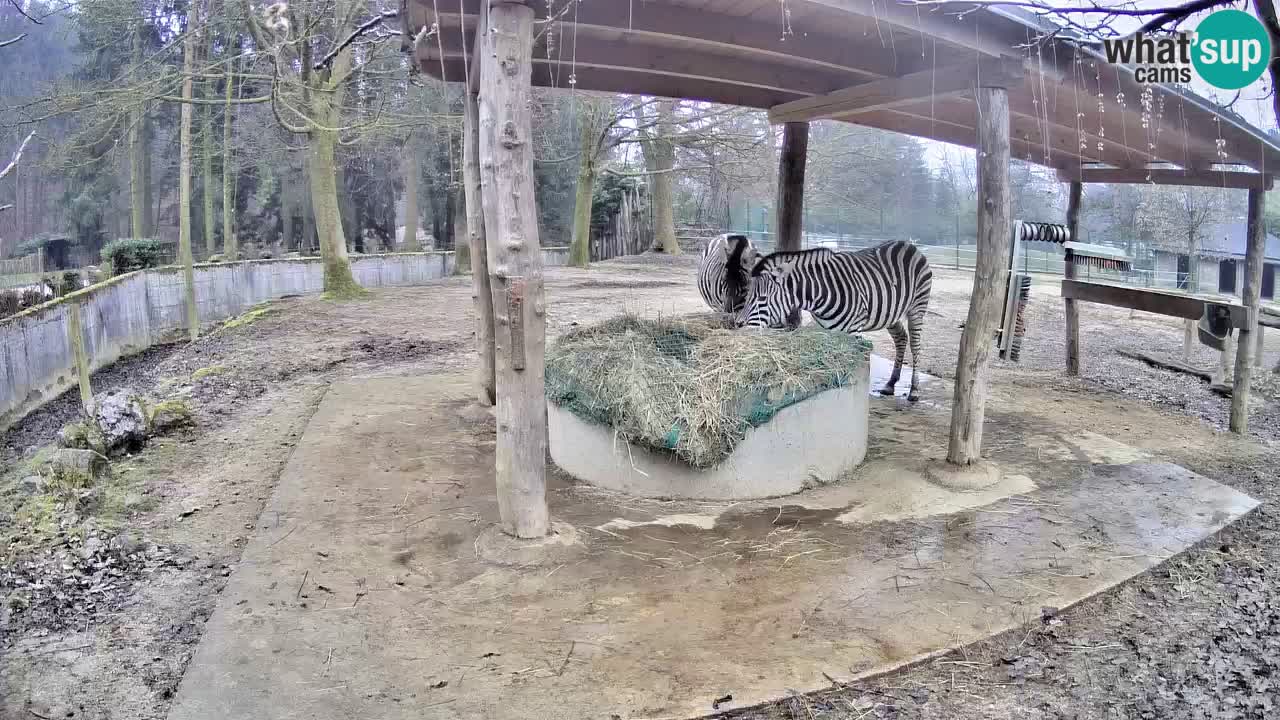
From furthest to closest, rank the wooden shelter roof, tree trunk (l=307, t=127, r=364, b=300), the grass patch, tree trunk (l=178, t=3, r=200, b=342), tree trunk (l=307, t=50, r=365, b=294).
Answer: tree trunk (l=307, t=127, r=364, b=300) → tree trunk (l=307, t=50, r=365, b=294) → the grass patch → tree trunk (l=178, t=3, r=200, b=342) → the wooden shelter roof

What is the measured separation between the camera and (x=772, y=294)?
269 inches

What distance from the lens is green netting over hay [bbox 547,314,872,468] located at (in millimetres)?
4789

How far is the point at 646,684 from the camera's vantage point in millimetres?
2949

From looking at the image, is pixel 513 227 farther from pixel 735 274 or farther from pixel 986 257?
pixel 735 274

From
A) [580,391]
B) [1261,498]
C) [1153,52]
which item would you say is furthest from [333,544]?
[1261,498]

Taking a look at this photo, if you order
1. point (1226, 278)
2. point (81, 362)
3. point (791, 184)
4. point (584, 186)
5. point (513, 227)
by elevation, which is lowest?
point (81, 362)

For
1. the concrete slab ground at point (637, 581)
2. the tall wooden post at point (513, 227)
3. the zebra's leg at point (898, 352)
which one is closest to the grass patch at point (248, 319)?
the concrete slab ground at point (637, 581)

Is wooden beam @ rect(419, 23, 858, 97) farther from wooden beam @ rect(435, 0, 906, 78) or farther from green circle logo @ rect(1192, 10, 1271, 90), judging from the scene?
green circle logo @ rect(1192, 10, 1271, 90)

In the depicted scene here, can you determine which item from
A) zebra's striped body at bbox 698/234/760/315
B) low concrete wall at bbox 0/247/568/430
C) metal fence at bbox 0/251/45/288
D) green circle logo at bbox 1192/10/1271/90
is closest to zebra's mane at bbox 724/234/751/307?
zebra's striped body at bbox 698/234/760/315

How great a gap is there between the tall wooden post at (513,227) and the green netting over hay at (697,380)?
3.24 feet

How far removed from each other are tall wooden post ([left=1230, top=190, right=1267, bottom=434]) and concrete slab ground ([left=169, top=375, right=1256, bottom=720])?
1.70 metres

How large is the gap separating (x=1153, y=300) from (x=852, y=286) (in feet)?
9.57

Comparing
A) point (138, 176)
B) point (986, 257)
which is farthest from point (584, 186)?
point (986, 257)

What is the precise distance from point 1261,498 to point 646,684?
175 inches
